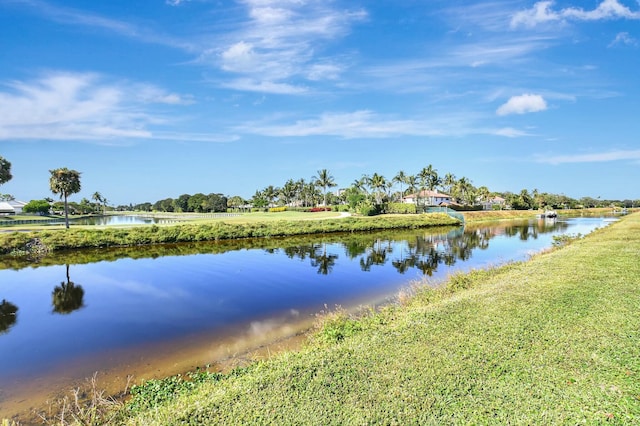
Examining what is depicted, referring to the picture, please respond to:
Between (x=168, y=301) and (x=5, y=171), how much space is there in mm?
66613

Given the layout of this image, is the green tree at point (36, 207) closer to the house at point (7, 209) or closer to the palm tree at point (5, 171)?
the house at point (7, 209)

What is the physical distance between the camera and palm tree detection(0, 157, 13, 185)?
59281 mm

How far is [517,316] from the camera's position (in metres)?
8.12

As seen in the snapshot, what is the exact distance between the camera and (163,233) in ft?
121

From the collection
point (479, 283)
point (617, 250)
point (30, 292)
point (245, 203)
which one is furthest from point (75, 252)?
point (245, 203)

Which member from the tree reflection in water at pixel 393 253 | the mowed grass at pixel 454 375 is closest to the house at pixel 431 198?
the tree reflection in water at pixel 393 253

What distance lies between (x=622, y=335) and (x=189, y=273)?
2069 cm

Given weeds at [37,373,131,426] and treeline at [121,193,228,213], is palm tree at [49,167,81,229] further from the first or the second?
treeline at [121,193,228,213]

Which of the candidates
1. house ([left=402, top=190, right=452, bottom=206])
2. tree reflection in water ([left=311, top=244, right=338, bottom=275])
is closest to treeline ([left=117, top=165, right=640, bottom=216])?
house ([left=402, top=190, right=452, bottom=206])

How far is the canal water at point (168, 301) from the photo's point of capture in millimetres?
9445

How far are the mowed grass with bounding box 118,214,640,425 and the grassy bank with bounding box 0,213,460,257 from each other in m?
31.7

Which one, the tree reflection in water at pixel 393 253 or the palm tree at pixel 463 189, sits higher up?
the palm tree at pixel 463 189

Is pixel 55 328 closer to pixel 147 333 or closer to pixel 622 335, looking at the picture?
pixel 147 333

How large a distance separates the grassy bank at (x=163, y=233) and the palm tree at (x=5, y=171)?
35054mm
